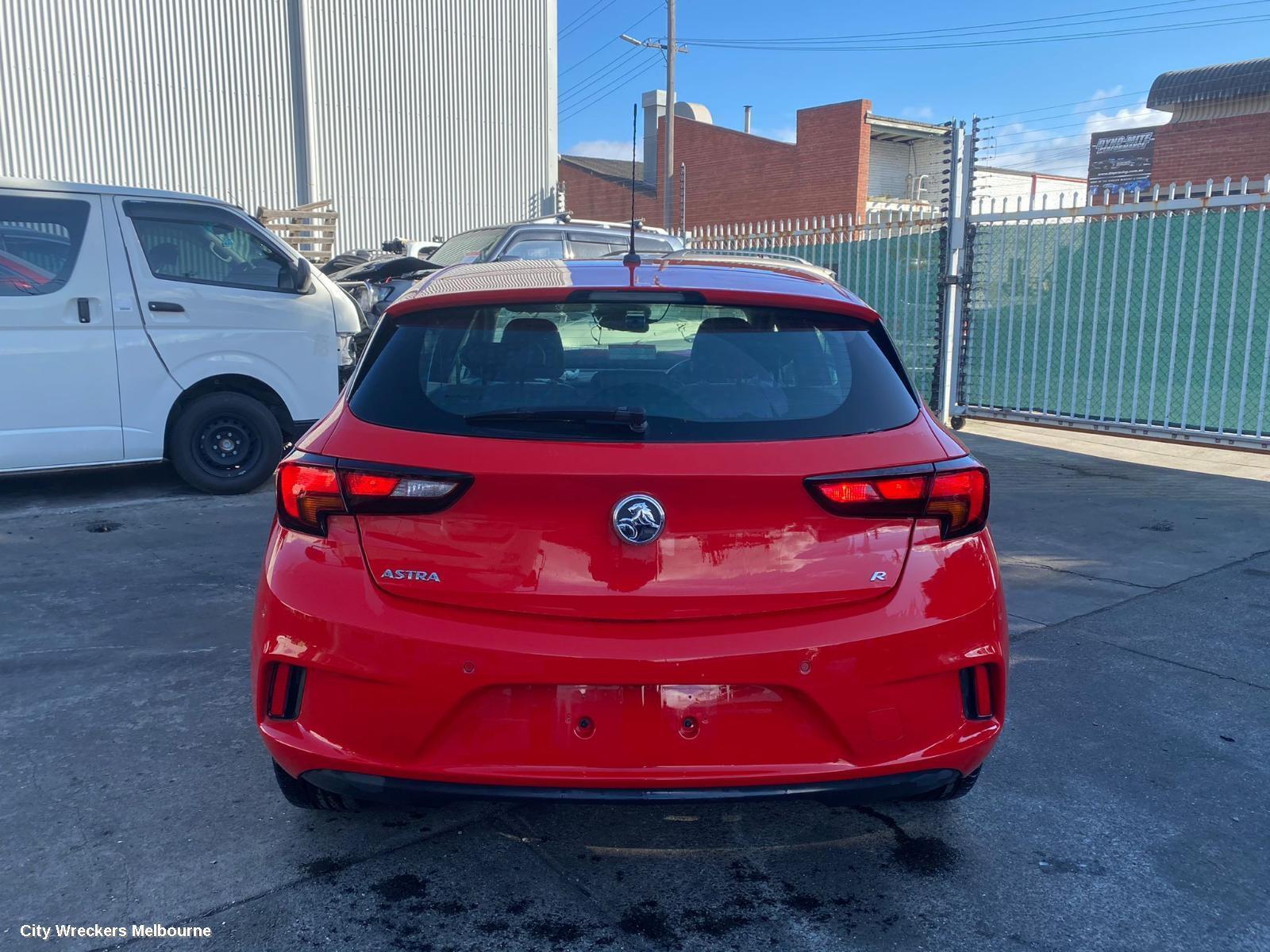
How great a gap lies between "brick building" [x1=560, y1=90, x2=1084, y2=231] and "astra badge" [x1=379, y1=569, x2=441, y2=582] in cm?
2917

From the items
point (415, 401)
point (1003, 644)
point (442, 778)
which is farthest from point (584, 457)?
point (1003, 644)

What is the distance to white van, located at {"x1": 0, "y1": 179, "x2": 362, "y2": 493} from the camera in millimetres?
6449

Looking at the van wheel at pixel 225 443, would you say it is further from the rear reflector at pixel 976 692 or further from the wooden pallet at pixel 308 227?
the wooden pallet at pixel 308 227

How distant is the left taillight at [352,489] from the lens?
7.88 feet

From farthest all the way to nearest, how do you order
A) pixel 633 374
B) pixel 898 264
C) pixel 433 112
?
pixel 433 112 < pixel 898 264 < pixel 633 374

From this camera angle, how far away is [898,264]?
39.3ft

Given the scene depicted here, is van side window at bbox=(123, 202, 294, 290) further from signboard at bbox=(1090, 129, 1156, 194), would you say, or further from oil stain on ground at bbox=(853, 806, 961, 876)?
signboard at bbox=(1090, 129, 1156, 194)

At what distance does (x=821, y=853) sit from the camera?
9.75 feet

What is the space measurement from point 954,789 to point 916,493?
0.89m

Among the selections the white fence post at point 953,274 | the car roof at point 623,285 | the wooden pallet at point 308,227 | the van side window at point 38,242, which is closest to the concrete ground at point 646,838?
the car roof at point 623,285

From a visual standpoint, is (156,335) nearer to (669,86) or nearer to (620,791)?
(620,791)

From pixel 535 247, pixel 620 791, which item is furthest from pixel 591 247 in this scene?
pixel 620 791

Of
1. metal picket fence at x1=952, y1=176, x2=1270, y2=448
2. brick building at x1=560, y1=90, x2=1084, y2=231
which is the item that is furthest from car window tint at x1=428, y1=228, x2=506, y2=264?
brick building at x1=560, y1=90, x2=1084, y2=231

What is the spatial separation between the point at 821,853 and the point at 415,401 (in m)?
1.68
